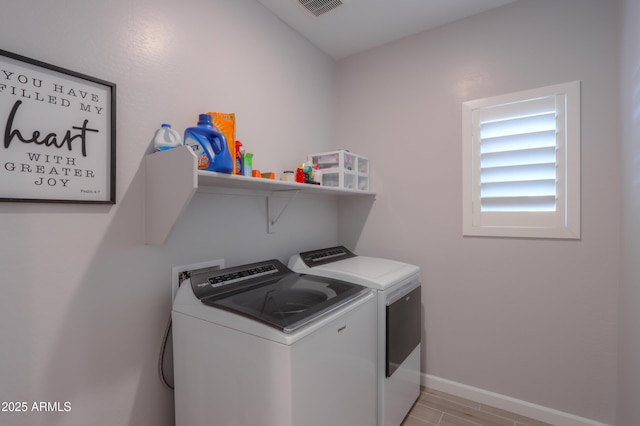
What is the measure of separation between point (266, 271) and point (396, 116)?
1632 mm

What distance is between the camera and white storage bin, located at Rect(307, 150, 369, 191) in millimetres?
2188

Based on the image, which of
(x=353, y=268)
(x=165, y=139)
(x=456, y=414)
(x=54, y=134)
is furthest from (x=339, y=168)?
(x=456, y=414)

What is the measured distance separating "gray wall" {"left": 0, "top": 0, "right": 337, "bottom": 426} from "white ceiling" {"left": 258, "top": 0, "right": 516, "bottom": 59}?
0.91 feet

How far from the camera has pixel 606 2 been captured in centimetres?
173

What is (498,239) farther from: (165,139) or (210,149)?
(165,139)

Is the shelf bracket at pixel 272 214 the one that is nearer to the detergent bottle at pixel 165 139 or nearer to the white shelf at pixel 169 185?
the white shelf at pixel 169 185

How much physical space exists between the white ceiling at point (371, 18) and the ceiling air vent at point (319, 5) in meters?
0.03

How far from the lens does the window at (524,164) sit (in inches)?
71.6

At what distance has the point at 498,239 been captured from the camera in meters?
2.05

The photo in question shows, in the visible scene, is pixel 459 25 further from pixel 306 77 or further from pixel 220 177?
pixel 220 177

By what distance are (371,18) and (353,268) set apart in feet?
5.85

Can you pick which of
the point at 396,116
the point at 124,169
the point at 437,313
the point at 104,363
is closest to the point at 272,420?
the point at 104,363

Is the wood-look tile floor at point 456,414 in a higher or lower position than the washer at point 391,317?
lower

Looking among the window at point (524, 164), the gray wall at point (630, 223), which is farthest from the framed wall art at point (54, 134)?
the gray wall at point (630, 223)
